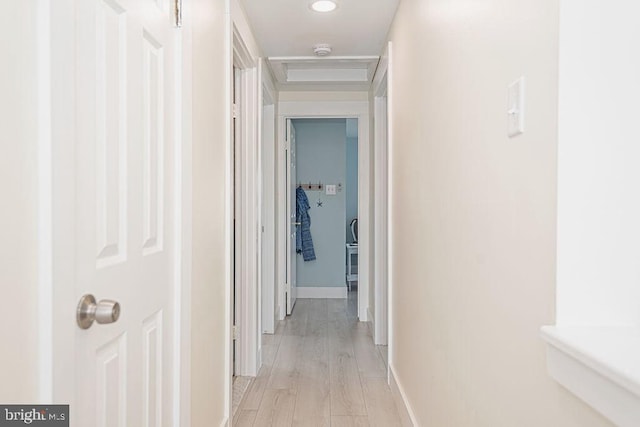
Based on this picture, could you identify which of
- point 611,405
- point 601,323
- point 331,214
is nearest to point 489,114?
point 601,323

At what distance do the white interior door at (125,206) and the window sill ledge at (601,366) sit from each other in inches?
35.7

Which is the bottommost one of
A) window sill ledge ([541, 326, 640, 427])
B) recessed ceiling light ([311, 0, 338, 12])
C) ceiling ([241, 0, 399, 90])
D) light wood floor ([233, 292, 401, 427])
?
light wood floor ([233, 292, 401, 427])

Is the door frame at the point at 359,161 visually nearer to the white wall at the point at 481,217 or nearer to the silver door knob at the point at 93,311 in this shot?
the white wall at the point at 481,217

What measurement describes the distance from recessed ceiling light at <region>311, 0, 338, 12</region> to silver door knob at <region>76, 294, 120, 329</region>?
2136mm

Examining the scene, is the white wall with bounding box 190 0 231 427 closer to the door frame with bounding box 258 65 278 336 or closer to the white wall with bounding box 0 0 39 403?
the white wall with bounding box 0 0 39 403

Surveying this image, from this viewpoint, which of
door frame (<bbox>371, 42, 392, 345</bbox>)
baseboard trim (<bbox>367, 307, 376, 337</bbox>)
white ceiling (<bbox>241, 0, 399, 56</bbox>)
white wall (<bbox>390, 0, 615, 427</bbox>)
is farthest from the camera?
baseboard trim (<bbox>367, 307, 376, 337</bbox>)

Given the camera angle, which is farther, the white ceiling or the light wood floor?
the white ceiling

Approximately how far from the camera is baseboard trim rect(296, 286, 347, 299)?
19.7 ft

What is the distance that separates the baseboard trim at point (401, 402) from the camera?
2.27 meters

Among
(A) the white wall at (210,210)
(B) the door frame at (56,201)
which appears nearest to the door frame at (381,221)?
(A) the white wall at (210,210)

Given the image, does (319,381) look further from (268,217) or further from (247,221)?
(268,217)

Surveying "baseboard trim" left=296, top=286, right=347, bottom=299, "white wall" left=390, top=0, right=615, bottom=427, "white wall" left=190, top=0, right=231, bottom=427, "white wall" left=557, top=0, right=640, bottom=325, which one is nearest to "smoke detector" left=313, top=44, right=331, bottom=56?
"white wall" left=390, top=0, right=615, bottom=427

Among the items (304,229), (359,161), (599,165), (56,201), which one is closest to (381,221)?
(359,161)

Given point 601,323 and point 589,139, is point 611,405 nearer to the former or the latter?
point 601,323
